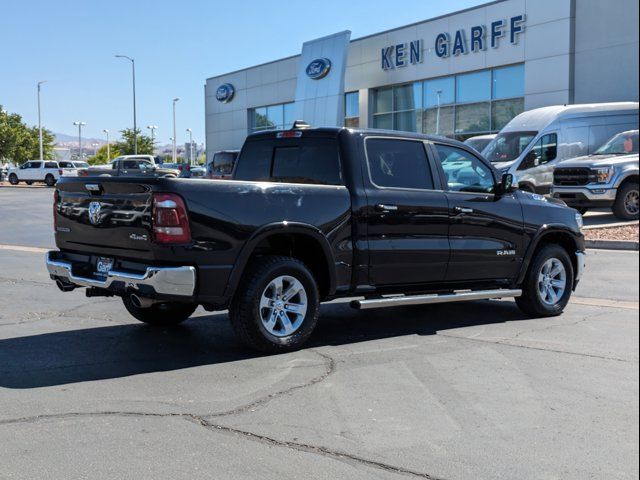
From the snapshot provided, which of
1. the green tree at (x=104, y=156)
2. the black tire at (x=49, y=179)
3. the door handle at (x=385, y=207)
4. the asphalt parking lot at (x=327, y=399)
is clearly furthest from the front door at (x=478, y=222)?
the green tree at (x=104, y=156)

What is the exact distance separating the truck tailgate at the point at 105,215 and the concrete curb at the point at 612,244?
431 inches

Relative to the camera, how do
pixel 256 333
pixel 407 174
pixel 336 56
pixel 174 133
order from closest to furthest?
1. pixel 256 333
2. pixel 407 174
3. pixel 336 56
4. pixel 174 133

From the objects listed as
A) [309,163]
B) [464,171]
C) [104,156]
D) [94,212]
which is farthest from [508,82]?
[104,156]

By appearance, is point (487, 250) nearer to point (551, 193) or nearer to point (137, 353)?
point (137, 353)

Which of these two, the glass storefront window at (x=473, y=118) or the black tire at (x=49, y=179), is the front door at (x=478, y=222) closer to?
the glass storefront window at (x=473, y=118)

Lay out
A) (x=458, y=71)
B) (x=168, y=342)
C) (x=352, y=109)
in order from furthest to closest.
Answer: (x=352, y=109)
(x=458, y=71)
(x=168, y=342)

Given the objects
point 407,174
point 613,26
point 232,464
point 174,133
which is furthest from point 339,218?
point 174,133

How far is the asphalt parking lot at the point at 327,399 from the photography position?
3.79 meters

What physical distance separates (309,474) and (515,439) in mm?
1245

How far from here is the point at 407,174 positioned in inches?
273

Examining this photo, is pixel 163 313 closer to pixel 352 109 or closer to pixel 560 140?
pixel 560 140

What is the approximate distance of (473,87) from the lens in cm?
3198

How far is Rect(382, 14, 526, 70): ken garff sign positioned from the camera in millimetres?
29703

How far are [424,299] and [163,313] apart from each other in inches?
103
